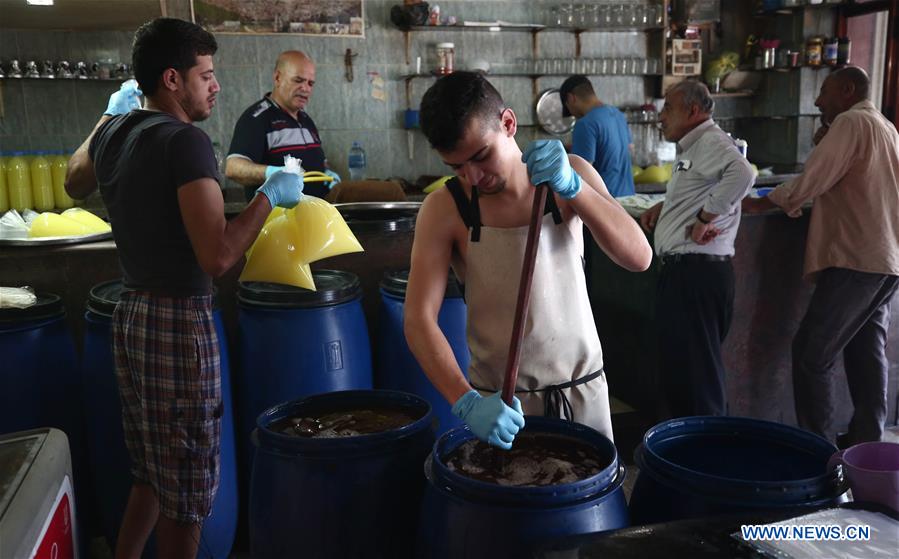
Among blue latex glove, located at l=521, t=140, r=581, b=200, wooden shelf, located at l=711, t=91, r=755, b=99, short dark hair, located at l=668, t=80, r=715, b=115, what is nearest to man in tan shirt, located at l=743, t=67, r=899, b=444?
short dark hair, located at l=668, t=80, r=715, b=115

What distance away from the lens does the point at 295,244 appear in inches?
96.0

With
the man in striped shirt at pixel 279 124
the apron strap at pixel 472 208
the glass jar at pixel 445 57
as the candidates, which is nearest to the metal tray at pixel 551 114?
the glass jar at pixel 445 57

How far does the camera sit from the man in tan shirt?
10.9 ft

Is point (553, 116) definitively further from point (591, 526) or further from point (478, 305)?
point (591, 526)

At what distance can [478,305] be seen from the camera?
70.9 inches

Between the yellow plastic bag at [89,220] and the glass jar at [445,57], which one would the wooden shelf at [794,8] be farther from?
the yellow plastic bag at [89,220]

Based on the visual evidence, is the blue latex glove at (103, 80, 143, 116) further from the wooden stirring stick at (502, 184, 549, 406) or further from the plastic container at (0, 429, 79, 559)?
the wooden stirring stick at (502, 184, 549, 406)

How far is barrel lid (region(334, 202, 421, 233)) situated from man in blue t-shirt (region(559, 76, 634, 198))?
1.83 metres

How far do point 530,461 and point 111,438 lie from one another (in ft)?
5.79

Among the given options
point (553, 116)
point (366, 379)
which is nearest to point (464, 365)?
point (366, 379)

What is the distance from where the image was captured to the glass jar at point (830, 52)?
275 inches

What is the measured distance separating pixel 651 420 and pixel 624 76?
14.9 ft

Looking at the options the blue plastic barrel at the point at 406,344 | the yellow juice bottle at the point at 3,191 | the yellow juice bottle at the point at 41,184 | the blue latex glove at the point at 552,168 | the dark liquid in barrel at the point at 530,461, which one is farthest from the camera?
the yellow juice bottle at the point at 41,184

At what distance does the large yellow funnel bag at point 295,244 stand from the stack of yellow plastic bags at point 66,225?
39.0 inches
